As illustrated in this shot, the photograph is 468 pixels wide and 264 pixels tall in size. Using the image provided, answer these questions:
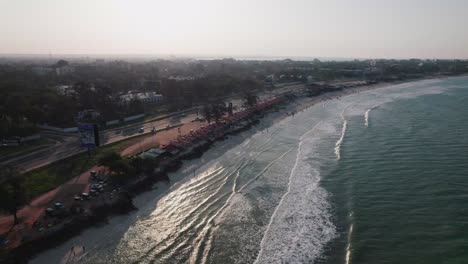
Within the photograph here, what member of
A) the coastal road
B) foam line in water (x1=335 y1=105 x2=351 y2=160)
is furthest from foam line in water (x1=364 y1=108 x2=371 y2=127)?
the coastal road

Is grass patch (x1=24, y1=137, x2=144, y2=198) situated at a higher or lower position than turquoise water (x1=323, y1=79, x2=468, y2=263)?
lower

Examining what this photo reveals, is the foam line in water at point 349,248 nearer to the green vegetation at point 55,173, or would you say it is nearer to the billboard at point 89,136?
the green vegetation at point 55,173

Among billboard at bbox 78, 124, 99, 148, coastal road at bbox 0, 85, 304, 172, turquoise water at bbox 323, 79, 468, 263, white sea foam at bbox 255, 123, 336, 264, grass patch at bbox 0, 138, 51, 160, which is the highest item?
billboard at bbox 78, 124, 99, 148

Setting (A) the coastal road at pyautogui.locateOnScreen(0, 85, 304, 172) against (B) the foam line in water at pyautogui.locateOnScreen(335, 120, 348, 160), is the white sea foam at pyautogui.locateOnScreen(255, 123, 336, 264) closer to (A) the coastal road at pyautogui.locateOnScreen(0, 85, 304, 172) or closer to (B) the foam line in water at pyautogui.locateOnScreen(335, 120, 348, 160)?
(B) the foam line in water at pyautogui.locateOnScreen(335, 120, 348, 160)

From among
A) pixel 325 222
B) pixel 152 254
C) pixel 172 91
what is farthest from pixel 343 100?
pixel 152 254

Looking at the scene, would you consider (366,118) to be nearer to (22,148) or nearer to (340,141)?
(340,141)

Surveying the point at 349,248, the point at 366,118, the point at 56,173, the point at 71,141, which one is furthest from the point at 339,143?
the point at 71,141

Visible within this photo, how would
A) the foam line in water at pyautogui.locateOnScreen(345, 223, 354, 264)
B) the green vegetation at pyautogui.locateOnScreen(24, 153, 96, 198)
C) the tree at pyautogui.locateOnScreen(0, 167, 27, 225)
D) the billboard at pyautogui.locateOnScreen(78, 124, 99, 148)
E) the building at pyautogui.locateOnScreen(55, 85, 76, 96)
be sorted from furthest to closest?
the building at pyautogui.locateOnScreen(55, 85, 76, 96) < the billboard at pyautogui.locateOnScreen(78, 124, 99, 148) < the green vegetation at pyautogui.locateOnScreen(24, 153, 96, 198) < the tree at pyautogui.locateOnScreen(0, 167, 27, 225) < the foam line in water at pyautogui.locateOnScreen(345, 223, 354, 264)
